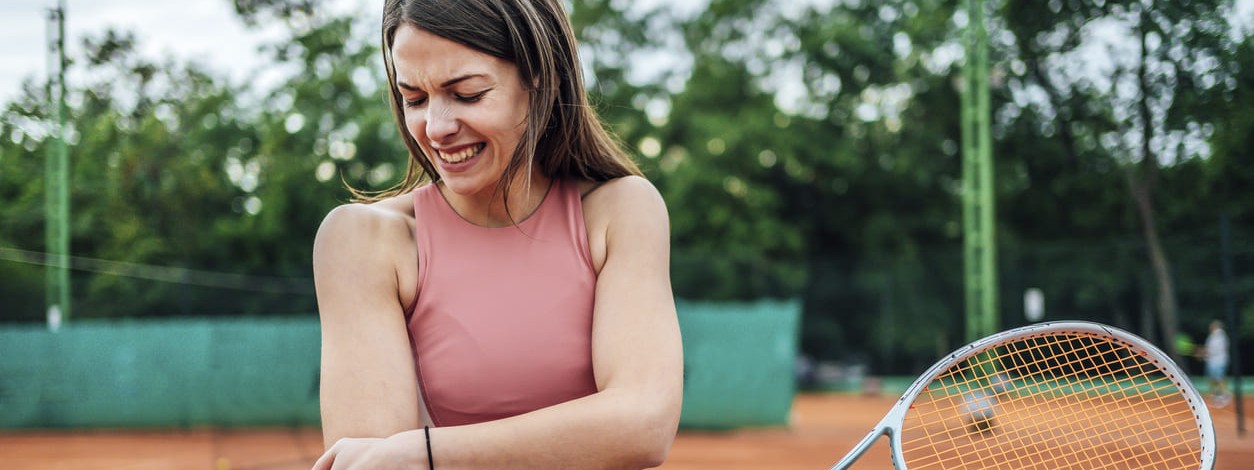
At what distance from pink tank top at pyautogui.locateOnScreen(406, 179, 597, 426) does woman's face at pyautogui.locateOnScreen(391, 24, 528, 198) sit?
8 cm

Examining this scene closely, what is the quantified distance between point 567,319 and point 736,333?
13.0 meters

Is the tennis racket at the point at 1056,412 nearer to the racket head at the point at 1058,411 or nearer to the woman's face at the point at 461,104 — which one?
the racket head at the point at 1058,411

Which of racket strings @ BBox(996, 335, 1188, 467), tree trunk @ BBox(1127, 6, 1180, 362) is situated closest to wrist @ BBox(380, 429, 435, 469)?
racket strings @ BBox(996, 335, 1188, 467)

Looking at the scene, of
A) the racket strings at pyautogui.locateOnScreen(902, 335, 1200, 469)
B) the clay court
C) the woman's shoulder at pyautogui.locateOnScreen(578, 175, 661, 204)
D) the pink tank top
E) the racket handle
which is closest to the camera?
the pink tank top

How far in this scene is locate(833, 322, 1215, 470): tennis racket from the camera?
1.98 meters

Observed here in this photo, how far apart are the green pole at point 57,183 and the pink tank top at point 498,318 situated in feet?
47.0

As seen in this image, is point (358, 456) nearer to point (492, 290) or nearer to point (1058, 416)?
point (492, 290)

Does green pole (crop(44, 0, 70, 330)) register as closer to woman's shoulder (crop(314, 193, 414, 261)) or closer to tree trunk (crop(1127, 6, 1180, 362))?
woman's shoulder (crop(314, 193, 414, 261))

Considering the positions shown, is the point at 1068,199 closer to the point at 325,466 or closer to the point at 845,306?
the point at 845,306

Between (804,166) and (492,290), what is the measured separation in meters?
25.0

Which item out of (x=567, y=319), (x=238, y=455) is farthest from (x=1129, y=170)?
(x=567, y=319)

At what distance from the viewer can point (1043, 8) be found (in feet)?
56.2

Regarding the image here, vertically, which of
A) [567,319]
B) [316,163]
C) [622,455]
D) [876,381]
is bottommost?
[876,381]

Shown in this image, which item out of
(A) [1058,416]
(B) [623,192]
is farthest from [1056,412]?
(B) [623,192]
